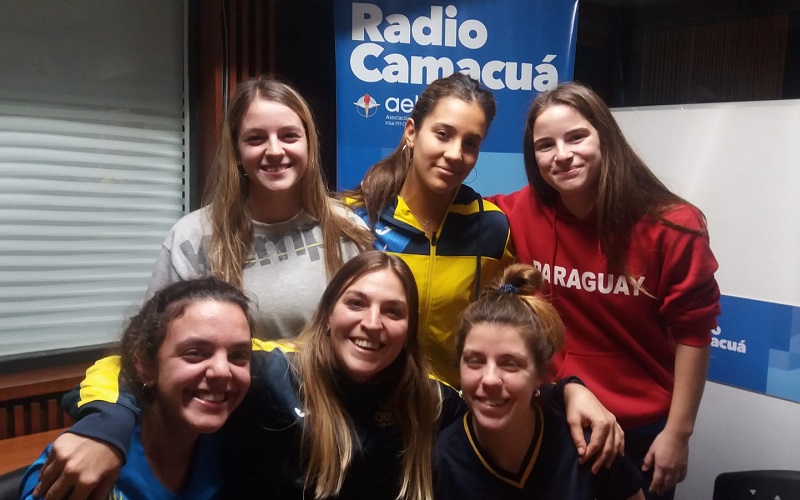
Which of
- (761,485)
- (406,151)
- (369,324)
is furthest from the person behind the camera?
(761,485)

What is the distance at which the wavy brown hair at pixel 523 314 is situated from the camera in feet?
5.23

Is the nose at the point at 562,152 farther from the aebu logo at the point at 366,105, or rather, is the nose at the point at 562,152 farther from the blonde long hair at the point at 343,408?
the aebu logo at the point at 366,105

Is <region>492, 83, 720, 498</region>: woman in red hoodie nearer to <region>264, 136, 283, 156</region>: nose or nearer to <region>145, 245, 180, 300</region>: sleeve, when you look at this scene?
<region>264, 136, 283, 156</region>: nose

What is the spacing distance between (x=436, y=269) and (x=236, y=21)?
4.80ft

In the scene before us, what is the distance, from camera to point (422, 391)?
1.67 meters

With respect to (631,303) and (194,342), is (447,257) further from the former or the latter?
(194,342)

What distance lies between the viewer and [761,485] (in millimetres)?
2252

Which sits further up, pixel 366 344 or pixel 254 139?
pixel 254 139

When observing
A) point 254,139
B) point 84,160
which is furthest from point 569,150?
point 84,160

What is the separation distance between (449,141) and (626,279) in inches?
24.4

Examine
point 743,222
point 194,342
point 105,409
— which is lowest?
point 105,409

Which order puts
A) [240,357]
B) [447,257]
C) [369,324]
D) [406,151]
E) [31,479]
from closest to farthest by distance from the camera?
[31,479], [240,357], [369,324], [447,257], [406,151]

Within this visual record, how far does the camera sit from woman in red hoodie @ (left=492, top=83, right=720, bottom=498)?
1.71 metres

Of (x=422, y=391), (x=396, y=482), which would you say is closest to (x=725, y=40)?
(x=422, y=391)
